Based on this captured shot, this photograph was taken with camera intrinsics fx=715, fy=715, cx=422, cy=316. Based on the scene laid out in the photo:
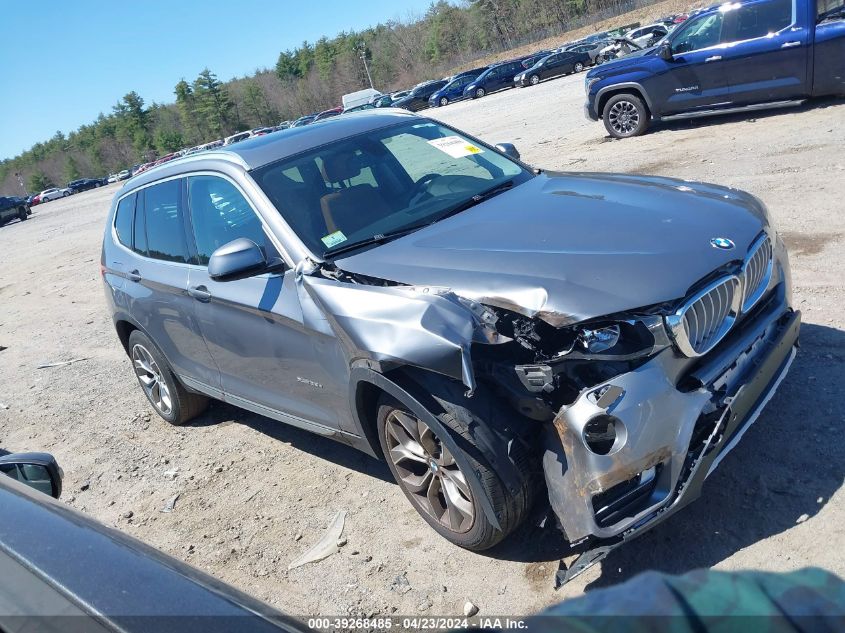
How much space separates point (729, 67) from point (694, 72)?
0.54 meters

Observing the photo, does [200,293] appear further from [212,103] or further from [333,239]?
[212,103]

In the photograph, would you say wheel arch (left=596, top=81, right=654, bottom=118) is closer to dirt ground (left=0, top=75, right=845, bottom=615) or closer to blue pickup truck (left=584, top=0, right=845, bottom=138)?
blue pickup truck (left=584, top=0, right=845, bottom=138)

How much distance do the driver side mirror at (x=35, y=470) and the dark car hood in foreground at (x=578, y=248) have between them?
5.16ft

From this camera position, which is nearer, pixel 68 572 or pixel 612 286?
pixel 68 572

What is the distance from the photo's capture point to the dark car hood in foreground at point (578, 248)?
9.62 feet

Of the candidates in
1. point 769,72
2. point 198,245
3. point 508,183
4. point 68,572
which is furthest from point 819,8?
point 68,572

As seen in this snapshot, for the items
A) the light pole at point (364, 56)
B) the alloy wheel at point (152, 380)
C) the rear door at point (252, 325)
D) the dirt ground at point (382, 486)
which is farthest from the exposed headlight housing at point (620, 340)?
the light pole at point (364, 56)

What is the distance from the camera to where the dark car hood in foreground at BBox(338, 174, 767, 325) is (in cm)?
293

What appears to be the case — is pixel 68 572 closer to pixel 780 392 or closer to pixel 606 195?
pixel 606 195

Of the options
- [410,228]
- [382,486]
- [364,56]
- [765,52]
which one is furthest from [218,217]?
[364,56]

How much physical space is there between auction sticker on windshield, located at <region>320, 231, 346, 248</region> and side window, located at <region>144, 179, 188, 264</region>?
133 centimetres

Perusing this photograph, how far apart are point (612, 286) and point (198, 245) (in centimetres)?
281

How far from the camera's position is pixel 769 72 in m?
10.8

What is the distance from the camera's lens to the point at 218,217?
446 cm
